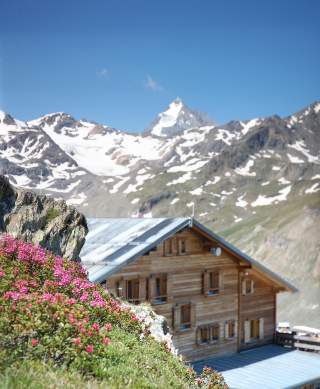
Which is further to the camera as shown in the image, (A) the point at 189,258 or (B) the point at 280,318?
(B) the point at 280,318

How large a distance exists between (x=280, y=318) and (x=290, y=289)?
41.7 m

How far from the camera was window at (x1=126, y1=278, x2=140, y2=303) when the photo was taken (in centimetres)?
2744

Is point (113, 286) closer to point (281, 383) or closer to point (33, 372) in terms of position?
point (281, 383)

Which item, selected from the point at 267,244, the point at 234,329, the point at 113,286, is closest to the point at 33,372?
the point at 113,286

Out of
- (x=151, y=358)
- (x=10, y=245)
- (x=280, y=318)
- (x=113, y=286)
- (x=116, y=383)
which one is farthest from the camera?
(x=280, y=318)

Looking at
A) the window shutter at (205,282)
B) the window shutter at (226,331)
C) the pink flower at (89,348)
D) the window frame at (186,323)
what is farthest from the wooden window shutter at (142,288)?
the pink flower at (89,348)

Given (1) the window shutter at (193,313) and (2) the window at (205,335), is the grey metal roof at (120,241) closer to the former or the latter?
(1) the window shutter at (193,313)

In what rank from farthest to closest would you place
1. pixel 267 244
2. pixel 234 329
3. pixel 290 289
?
pixel 267 244
pixel 290 289
pixel 234 329

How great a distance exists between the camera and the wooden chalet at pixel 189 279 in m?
27.2

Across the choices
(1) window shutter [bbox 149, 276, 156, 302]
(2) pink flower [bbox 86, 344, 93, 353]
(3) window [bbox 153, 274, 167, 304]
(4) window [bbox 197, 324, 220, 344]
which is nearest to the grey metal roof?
(1) window shutter [bbox 149, 276, 156, 302]

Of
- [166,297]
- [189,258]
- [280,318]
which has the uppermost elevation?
[189,258]

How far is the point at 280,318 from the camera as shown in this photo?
74625 mm

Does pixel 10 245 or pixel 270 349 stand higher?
pixel 10 245

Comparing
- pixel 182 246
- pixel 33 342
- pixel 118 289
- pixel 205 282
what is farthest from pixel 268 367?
pixel 33 342
